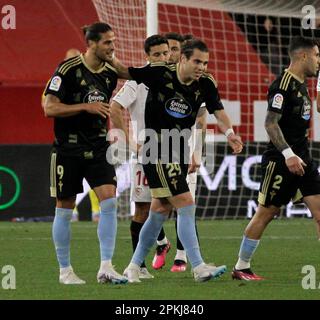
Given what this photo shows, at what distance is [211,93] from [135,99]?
1.42 m

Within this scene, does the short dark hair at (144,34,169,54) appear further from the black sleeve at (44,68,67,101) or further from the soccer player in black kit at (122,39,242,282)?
the black sleeve at (44,68,67,101)

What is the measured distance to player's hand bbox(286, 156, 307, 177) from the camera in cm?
878

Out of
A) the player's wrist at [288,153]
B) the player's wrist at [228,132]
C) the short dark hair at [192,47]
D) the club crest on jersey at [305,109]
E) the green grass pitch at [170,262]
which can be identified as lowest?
the green grass pitch at [170,262]

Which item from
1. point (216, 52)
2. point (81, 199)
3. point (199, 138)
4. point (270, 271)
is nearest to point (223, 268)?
point (270, 271)

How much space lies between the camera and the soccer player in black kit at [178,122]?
28.6 ft

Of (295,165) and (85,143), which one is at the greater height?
(85,143)

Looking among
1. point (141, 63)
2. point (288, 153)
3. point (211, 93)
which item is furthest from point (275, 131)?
point (141, 63)

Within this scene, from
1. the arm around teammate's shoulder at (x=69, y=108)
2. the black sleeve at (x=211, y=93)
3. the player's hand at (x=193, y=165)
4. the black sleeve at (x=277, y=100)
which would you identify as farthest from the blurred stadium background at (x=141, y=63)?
the arm around teammate's shoulder at (x=69, y=108)

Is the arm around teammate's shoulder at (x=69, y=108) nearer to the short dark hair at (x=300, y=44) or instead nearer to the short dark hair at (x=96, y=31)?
the short dark hair at (x=96, y=31)

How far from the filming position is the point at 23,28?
19781mm

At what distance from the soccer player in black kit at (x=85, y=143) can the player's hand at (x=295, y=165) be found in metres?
1.37

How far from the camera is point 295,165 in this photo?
878 cm

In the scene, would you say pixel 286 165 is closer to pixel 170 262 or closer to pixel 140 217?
pixel 140 217
